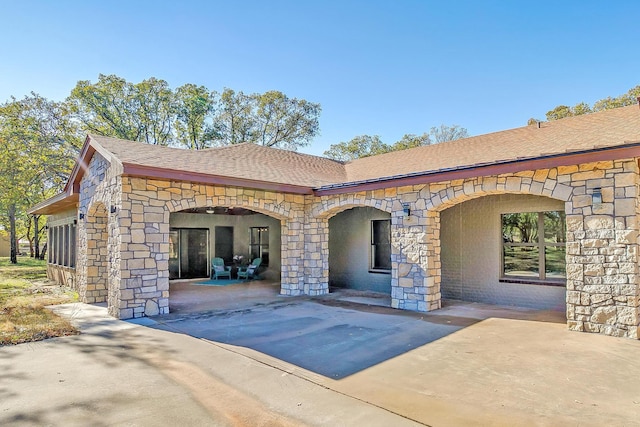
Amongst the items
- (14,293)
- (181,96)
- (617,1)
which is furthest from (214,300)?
(181,96)

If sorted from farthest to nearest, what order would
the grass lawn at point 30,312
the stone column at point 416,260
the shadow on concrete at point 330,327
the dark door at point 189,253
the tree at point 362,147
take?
the tree at point 362,147 < the dark door at point 189,253 < the stone column at point 416,260 < the grass lawn at point 30,312 < the shadow on concrete at point 330,327

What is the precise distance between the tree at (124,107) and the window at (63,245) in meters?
10.8

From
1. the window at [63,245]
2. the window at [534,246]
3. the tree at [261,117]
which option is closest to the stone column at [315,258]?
the window at [534,246]

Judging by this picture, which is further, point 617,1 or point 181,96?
point 181,96

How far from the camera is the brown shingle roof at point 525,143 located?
23.8 ft

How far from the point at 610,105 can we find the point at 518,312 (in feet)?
54.3

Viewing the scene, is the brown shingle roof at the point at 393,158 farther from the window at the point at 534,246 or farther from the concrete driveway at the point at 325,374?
the concrete driveway at the point at 325,374

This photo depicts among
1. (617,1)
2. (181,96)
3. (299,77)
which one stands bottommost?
(617,1)

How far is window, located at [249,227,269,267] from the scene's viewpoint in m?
15.0

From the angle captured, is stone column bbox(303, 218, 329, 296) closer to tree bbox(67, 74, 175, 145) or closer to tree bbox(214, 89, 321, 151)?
tree bbox(214, 89, 321, 151)

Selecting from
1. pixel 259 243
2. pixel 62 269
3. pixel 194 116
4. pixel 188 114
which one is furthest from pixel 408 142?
pixel 62 269

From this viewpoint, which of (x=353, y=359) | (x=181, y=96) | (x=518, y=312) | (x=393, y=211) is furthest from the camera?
(x=181, y=96)

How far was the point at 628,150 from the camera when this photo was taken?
564 centimetres

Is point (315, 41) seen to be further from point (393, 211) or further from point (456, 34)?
point (393, 211)
